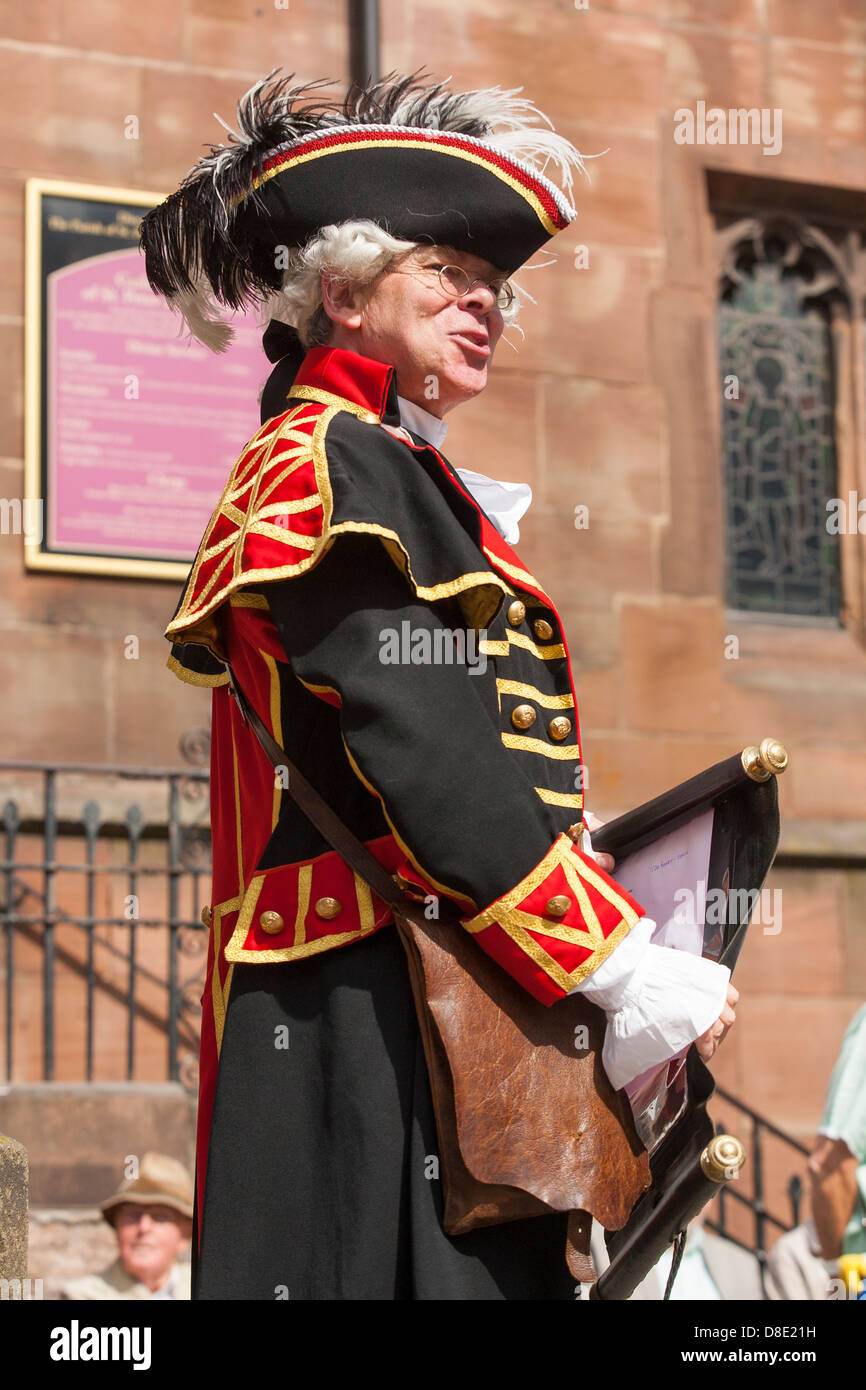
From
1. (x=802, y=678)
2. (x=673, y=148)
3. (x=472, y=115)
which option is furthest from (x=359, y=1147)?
(x=673, y=148)

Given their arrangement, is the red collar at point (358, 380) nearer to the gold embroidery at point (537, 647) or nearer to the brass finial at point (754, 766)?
the gold embroidery at point (537, 647)

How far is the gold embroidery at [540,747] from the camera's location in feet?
9.73

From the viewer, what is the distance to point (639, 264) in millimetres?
9562

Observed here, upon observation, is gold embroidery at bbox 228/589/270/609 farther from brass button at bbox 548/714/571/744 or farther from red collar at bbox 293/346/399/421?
brass button at bbox 548/714/571/744

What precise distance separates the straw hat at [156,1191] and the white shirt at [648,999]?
4032mm

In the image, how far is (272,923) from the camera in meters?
2.85

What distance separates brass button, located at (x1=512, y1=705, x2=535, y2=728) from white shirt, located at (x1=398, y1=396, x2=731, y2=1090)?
1.15 ft

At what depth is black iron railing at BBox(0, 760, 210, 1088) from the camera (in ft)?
25.3

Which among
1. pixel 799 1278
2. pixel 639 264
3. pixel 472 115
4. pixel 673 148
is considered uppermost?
pixel 673 148

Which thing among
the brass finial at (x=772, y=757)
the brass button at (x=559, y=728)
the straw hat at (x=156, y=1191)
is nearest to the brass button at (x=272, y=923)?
the brass button at (x=559, y=728)

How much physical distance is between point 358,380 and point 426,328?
16 cm

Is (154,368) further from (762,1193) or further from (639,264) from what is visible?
(762,1193)

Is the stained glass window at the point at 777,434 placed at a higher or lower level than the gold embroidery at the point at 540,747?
higher
